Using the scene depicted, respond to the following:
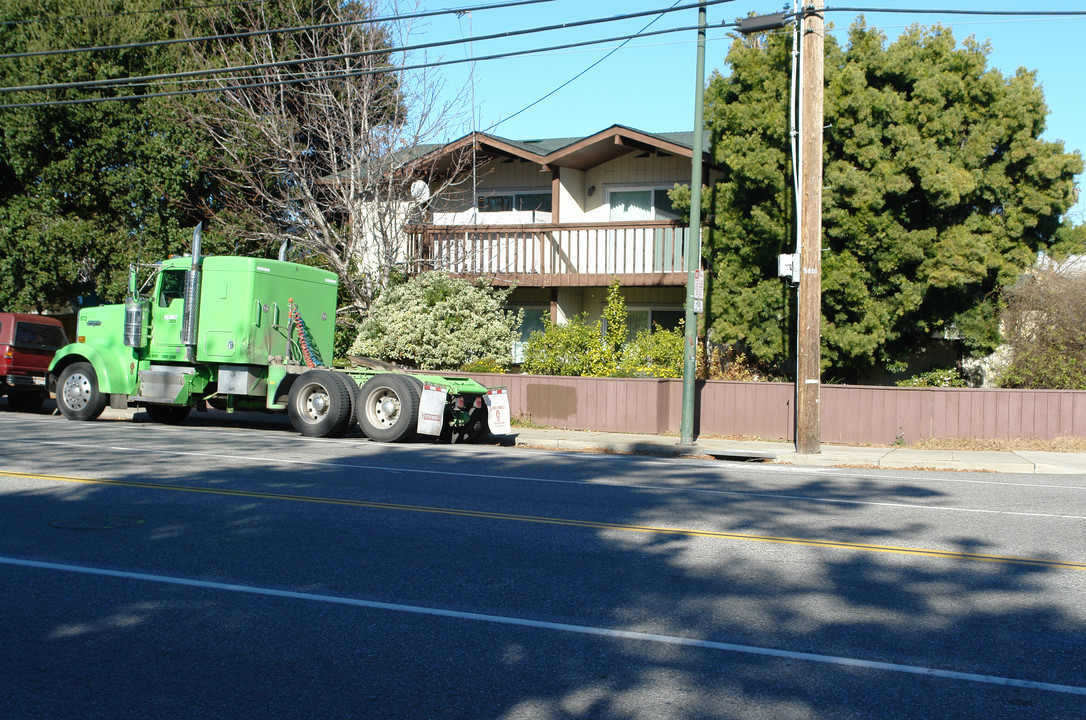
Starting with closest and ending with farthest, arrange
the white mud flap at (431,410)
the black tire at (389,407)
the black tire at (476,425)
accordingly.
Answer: the white mud flap at (431,410), the black tire at (389,407), the black tire at (476,425)

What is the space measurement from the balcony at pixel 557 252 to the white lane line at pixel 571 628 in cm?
1661

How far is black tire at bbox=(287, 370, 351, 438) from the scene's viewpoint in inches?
639

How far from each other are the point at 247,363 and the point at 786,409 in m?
9.94

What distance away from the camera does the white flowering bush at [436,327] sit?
68.8 ft

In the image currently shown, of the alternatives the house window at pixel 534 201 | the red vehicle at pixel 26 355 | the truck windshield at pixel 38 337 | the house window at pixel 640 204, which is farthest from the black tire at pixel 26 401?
the house window at pixel 640 204

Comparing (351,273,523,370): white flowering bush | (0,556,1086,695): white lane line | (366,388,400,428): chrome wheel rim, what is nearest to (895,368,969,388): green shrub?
(351,273,523,370): white flowering bush

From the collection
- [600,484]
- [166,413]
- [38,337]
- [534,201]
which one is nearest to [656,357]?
[534,201]

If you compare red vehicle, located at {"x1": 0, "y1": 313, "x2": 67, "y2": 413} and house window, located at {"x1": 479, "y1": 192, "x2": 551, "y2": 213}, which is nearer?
red vehicle, located at {"x1": 0, "y1": 313, "x2": 67, "y2": 413}

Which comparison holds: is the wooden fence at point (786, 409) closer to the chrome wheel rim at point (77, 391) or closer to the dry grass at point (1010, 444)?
the dry grass at point (1010, 444)

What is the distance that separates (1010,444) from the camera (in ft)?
55.8

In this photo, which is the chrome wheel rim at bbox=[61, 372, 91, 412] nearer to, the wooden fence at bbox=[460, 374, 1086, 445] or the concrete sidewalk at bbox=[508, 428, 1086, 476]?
the wooden fence at bbox=[460, 374, 1086, 445]

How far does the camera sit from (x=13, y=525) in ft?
26.9

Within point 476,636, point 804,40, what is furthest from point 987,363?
point 476,636

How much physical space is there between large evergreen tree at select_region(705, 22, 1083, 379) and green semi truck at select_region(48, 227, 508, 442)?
6652 millimetres
